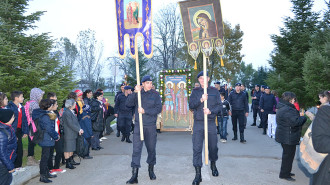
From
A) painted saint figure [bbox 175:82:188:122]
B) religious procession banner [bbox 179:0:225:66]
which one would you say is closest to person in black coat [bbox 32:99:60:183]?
religious procession banner [bbox 179:0:225:66]

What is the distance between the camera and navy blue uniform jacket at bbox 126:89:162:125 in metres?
5.29

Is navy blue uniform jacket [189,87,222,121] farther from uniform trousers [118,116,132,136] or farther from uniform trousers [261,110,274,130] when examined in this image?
uniform trousers [261,110,274,130]

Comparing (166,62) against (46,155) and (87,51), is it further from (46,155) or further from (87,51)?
(46,155)

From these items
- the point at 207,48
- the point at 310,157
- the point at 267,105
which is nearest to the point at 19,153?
the point at 207,48

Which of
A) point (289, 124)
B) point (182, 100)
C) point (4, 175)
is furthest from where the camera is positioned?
point (182, 100)

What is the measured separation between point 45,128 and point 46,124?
9 cm

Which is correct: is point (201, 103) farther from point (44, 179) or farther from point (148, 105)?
point (44, 179)

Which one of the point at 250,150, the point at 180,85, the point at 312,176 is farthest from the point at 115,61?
the point at 312,176

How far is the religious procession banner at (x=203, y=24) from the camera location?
5.52 meters

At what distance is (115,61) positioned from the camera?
46.4 m

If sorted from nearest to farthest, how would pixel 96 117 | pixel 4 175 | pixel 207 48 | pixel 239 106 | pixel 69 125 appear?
pixel 4 175
pixel 207 48
pixel 69 125
pixel 96 117
pixel 239 106

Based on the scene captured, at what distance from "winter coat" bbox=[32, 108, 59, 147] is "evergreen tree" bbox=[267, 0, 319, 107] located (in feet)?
40.7

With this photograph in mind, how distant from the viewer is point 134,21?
5.69 meters

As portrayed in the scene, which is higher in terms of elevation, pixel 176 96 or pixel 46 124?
pixel 176 96
